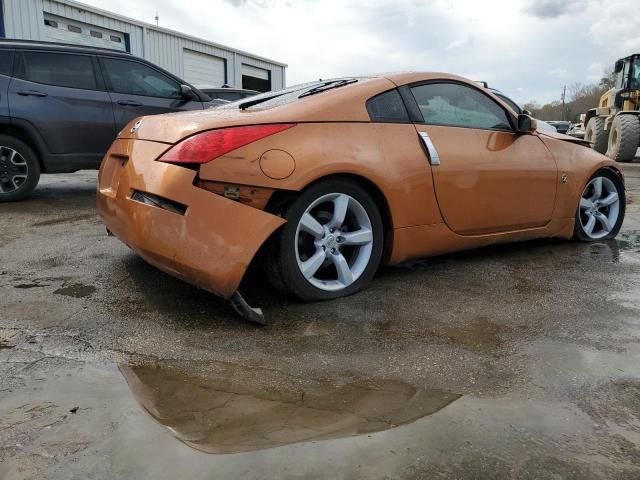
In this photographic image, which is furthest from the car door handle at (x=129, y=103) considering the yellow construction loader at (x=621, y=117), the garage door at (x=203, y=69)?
the garage door at (x=203, y=69)

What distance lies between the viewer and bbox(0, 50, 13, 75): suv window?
5.86 metres

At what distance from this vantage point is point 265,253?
2830 mm

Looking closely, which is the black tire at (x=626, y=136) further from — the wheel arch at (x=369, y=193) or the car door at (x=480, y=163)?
the wheel arch at (x=369, y=193)

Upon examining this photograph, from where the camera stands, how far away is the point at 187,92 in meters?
6.83

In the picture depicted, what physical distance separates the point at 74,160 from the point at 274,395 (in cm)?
516

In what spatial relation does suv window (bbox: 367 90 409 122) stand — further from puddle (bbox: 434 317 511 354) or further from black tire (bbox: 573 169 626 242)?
black tire (bbox: 573 169 626 242)

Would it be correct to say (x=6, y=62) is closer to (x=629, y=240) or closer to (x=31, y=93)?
(x=31, y=93)

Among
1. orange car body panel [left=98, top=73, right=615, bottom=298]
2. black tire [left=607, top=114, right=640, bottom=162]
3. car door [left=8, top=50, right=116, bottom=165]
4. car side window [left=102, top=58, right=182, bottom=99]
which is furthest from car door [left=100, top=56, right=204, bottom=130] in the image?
black tire [left=607, top=114, right=640, bottom=162]

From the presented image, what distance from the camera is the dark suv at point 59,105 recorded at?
5.88m

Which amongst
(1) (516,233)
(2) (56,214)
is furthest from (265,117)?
(2) (56,214)

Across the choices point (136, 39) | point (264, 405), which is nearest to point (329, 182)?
point (264, 405)

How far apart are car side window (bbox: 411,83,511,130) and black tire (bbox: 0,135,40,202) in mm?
4531

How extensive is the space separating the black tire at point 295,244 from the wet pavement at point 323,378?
0.31 ft

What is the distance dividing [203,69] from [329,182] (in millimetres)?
19575
